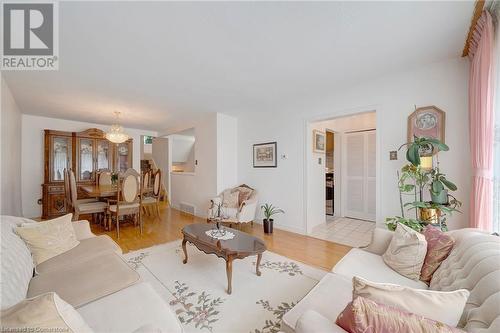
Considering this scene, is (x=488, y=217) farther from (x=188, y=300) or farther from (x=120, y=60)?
(x=120, y=60)

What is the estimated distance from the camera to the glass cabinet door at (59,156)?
15.5ft

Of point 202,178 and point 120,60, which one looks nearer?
point 120,60

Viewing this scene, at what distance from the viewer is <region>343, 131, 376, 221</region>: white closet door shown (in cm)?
451

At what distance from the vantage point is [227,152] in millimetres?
4719

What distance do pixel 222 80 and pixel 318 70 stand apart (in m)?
1.31

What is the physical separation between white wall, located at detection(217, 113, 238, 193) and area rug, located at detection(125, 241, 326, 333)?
1.97 metres

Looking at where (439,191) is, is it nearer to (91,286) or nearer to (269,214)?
(269,214)

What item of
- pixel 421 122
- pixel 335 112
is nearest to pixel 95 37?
pixel 335 112

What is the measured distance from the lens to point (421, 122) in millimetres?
2549

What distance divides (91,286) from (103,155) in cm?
512

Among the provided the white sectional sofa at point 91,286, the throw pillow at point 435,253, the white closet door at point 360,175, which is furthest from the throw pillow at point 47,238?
the white closet door at point 360,175

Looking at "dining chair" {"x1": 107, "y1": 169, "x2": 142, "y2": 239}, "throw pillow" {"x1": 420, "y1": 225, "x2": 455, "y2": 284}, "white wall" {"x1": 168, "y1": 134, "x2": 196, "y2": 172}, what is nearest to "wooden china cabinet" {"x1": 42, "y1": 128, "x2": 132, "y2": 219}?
"dining chair" {"x1": 107, "y1": 169, "x2": 142, "y2": 239}

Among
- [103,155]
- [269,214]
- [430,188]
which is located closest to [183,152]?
[103,155]

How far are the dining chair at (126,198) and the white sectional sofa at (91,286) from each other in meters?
1.77
